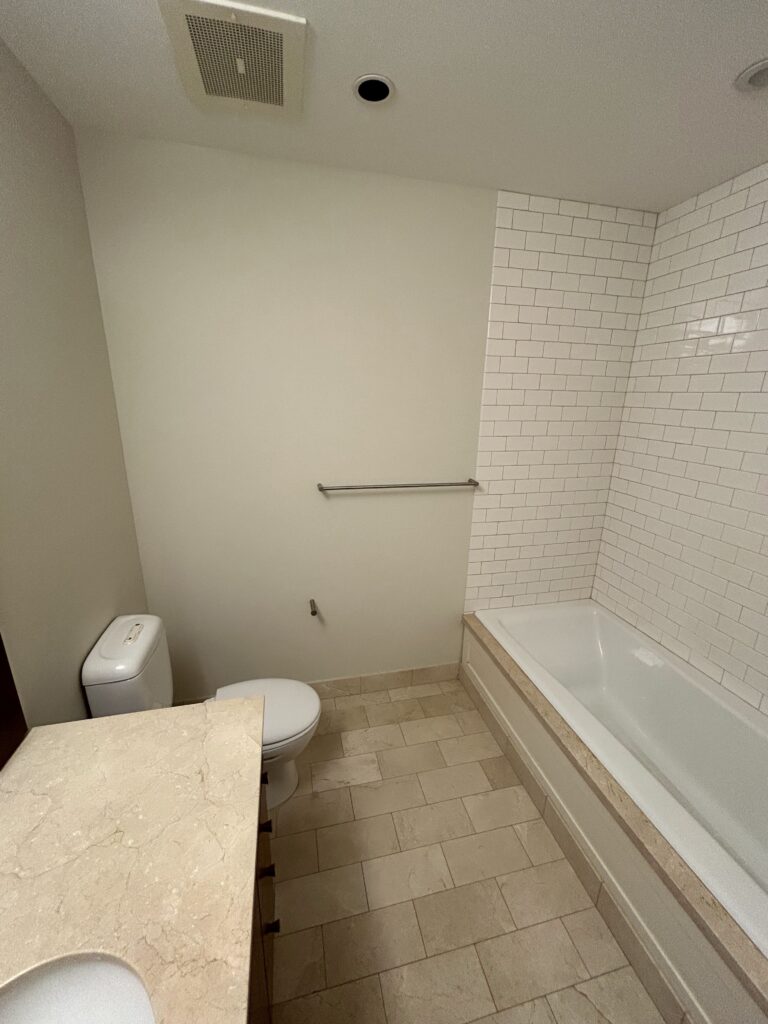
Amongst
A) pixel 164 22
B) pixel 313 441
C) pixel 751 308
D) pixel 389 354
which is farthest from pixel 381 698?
pixel 164 22

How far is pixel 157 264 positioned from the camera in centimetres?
137

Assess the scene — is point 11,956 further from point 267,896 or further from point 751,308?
point 751,308

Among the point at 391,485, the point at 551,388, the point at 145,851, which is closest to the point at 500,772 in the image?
the point at 391,485

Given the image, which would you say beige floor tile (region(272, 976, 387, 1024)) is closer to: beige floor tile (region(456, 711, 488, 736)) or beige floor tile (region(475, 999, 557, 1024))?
beige floor tile (region(475, 999, 557, 1024))

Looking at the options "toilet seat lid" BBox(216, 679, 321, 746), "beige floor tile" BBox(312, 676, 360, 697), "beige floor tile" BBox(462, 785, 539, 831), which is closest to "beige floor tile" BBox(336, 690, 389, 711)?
"beige floor tile" BBox(312, 676, 360, 697)

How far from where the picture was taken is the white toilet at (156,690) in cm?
113

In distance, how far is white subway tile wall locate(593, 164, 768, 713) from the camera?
4.60 ft

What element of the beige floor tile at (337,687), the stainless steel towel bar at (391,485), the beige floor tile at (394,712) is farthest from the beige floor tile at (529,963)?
the stainless steel towel bar at (391,485)

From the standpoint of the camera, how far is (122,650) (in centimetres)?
118

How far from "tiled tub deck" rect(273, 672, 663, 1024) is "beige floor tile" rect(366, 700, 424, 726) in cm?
12

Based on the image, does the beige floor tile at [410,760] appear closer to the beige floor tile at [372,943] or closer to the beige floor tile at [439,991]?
the beige floor tile at [372,943]

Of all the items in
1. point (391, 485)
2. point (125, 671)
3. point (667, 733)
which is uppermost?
point (391, 485)

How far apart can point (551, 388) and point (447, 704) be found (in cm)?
164

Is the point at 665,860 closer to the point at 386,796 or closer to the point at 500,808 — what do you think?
the point at 500,808
